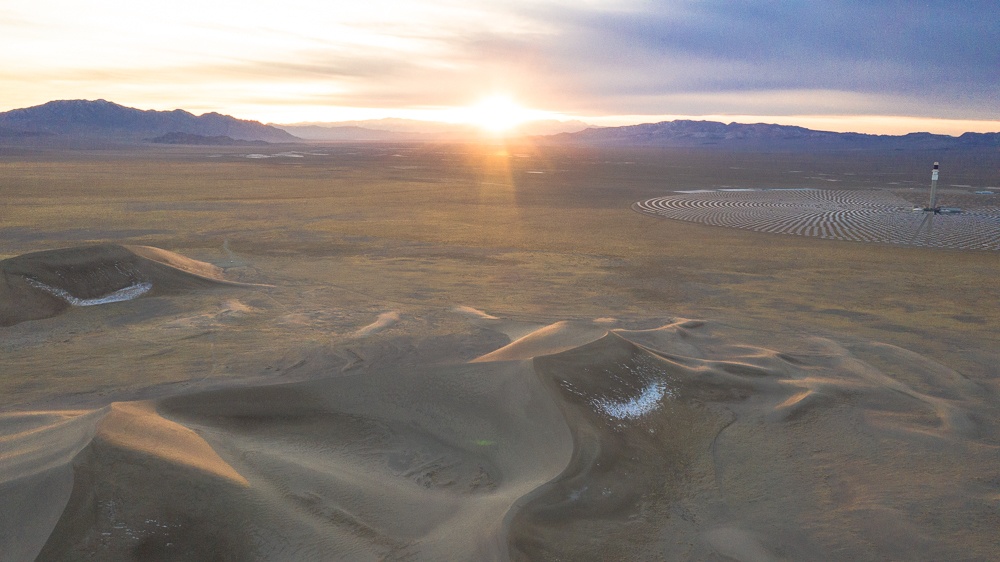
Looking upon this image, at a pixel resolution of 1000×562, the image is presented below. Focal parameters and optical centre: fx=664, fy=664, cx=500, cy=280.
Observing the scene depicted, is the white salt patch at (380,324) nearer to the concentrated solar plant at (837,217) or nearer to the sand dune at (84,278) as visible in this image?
the sand dune at (84,278)

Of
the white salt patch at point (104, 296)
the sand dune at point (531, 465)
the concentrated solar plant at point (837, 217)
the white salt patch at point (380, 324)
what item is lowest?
the sand dune at point (531, 465)

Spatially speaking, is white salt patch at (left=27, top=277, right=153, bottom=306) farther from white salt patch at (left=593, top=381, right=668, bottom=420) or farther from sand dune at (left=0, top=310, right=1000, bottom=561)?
white salt patch at (left=593, top=381, right=668, bottom=420)

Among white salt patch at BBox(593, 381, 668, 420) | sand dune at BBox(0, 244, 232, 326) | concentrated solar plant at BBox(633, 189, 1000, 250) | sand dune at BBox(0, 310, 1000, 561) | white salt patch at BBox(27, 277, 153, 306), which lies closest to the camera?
sand dune at BBox(0, 310, 1000, 561)

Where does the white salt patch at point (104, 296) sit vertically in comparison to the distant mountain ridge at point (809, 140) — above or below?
below

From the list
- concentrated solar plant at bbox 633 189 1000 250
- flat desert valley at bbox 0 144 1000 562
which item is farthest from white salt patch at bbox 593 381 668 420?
concentrated solar plant at bbox 633 189 1000 250

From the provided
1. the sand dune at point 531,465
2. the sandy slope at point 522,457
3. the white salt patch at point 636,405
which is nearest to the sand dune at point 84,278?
the sandy slope at point 522,457

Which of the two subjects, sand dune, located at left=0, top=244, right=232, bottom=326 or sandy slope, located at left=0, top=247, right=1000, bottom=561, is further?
sand dune, located at left=0, top=244, right=232, bottom=326

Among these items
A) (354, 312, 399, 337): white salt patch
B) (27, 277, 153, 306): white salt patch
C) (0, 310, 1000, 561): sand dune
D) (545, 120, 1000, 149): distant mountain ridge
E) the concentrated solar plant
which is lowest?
(0, 310, 1000, 561): sand dune

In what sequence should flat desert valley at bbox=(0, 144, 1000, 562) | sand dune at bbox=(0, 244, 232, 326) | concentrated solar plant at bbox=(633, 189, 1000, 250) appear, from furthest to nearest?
1. concentrated solar plant at bbox=(633, 189, 1000, 250)
2. sand dune at bbox=(0, 244, 232, 326)
3. flat desert valley at bbox=(0, 144, 1000, 562)
